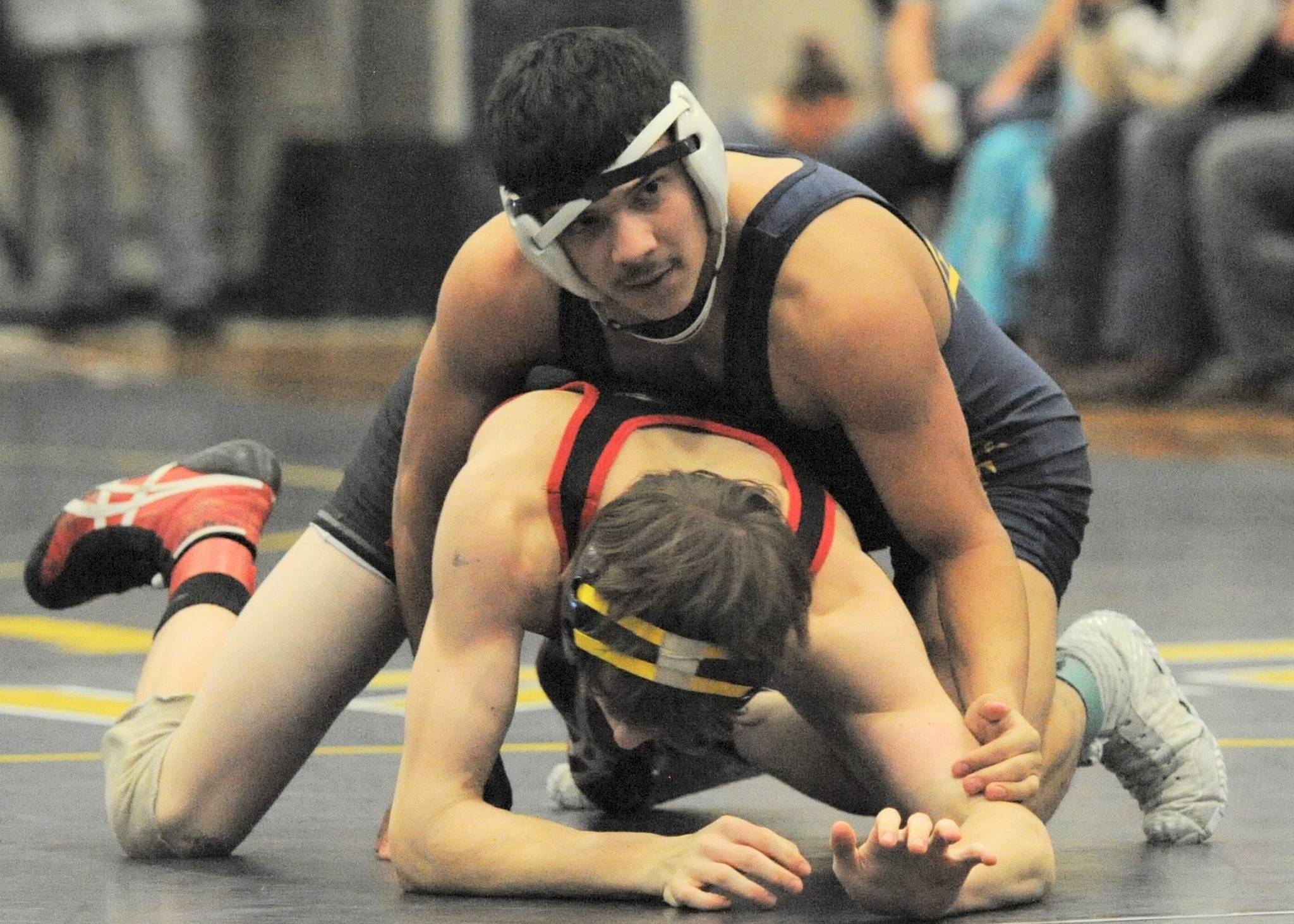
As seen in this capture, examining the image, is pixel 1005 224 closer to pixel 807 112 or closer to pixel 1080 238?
pixel 1080 238

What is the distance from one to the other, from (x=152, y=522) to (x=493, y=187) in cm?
774

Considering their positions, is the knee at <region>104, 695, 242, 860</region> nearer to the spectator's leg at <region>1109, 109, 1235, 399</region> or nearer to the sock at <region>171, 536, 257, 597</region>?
the sock at <region>171, 536, 257, 597</region>

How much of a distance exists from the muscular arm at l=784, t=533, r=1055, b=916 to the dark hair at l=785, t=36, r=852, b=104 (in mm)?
8203

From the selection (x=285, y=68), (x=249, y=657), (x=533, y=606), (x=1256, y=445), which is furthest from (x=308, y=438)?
(x=285, y=68)

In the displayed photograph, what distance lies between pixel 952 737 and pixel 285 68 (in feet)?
41.6

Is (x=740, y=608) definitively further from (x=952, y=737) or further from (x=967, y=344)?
(x=967, y=344)

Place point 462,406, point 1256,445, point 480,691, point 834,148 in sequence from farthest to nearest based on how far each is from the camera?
point 834,148 < point 1256,445 < point 462,406 < point 480,691

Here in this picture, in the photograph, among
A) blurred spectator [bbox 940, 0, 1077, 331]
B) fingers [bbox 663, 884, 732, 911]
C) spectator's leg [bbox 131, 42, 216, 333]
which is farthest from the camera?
spectator's leg [bbox 131, 42, 216, 333]

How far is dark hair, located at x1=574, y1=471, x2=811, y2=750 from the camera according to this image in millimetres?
2613

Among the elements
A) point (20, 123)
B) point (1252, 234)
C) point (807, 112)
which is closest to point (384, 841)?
point (1252, 234)

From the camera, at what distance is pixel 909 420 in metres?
2.92

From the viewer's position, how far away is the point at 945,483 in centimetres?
296

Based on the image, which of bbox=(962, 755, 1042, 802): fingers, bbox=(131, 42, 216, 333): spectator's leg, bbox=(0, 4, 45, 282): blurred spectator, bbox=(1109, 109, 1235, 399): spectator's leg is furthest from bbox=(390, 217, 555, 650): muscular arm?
bbox=(0, 4, 45, 282): blurred spectator

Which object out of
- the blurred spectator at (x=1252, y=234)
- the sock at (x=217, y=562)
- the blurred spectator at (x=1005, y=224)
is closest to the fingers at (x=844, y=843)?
the sock at (x=217, y=562)
